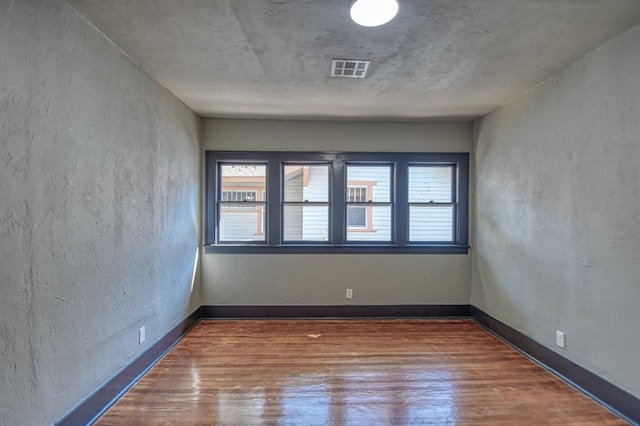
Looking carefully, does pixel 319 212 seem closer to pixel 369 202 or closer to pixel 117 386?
pixel 369 202

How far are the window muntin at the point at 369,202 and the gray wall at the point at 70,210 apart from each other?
2303 millimetres

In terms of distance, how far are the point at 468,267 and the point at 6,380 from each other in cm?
438

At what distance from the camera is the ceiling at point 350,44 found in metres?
1.89

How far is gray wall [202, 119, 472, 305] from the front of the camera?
4.23 meters

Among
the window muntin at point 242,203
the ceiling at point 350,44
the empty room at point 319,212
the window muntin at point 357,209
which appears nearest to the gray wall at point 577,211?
the empty room at point 319,212

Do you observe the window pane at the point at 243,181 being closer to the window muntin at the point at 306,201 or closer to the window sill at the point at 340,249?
the window muntin at the point at 306,201

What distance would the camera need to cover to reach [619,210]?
88.1 inches

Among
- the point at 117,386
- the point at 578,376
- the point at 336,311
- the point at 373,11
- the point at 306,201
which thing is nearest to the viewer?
the point at 373,11

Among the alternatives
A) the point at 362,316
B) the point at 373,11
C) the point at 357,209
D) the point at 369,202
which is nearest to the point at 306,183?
the point at 357,209

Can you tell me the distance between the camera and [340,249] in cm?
430

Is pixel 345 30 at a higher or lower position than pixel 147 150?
higher

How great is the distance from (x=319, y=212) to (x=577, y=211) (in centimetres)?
270

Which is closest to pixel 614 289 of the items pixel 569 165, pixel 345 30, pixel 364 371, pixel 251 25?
pixel 569 165

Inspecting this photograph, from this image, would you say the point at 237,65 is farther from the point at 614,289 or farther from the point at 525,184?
the point at 614,289
